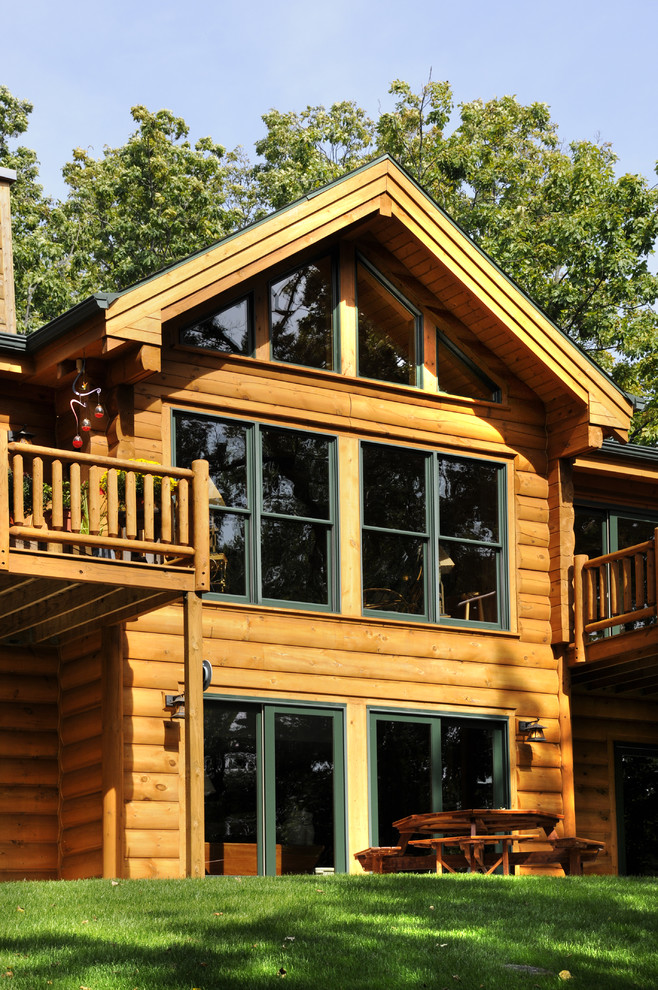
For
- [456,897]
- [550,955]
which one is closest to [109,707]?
[456,897]

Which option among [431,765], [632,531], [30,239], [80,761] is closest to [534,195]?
[30,239]

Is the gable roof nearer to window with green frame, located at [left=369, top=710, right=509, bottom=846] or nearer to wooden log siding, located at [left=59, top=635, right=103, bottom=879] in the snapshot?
wooden log siding, located at [left=59, top=635, right=103, bottom=879]

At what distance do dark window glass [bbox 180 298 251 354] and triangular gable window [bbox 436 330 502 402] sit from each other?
2.65m

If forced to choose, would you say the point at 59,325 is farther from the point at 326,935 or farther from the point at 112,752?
the point at 326,935

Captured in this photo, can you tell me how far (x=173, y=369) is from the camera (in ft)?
44.9

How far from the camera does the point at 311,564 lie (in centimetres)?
1434

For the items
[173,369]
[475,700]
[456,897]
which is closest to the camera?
[456,897]

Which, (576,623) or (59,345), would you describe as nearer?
(59,345)

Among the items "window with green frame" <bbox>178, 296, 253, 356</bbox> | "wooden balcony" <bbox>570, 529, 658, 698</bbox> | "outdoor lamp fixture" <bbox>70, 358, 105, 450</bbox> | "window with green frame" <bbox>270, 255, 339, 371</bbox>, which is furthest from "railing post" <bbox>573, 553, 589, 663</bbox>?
"outdoor lamp fixture" <bbox>70, 358, 105, 450</bbox>

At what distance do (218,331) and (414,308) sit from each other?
8.87 feet

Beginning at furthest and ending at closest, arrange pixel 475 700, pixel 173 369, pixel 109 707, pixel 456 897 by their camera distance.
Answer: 1. pixel 475 700
2. pixel 173 369
3. pixel 109 707
4. pixel 456 897

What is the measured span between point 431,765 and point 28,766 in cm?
441

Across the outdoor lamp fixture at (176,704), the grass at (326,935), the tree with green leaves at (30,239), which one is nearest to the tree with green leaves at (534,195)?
the tree with green leaves at (30,239)

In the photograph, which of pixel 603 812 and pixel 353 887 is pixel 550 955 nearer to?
pixel 353 887
